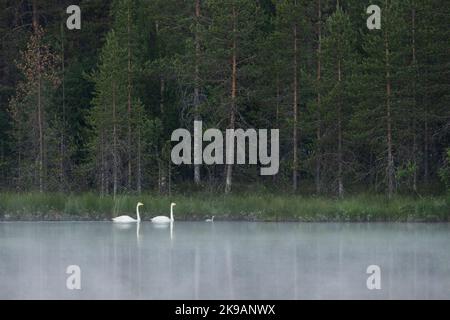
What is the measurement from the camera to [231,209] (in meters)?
31.0

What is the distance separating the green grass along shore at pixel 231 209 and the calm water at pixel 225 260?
1.39 metres

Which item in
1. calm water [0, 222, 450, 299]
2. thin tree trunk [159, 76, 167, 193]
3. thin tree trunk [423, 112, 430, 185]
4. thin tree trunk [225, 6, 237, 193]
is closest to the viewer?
calm water [0, 222, 450, 299]

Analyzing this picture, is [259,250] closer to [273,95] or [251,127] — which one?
[251,127]

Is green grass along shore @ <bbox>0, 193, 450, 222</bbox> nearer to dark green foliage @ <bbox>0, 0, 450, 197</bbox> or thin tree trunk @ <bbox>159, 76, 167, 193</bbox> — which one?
dark green foliage @ <bbox>0, 0, 450, 197</bbox>

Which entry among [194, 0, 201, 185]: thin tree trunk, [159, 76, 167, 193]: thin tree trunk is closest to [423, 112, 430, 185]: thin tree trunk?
[194, 0, 201, 185]: thin tree trunk

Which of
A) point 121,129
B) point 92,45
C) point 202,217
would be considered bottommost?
point 202,217

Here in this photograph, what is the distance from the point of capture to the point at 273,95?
141ft

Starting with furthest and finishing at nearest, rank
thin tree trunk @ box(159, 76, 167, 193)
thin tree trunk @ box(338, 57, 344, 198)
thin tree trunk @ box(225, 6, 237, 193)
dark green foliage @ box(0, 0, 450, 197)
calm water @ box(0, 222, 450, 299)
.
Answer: thin tree trunk @ box(159, 76, 167, 193) → thin tree trunk @ box(338, 57, 344, 198) → thin tree trunk @ box(225, 6, 237, 193) → dark green foliage @ box(0, 0, 450, 197) → calm water @ box(0, 222, 450, 299)

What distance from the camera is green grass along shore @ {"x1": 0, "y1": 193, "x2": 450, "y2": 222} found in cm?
3019

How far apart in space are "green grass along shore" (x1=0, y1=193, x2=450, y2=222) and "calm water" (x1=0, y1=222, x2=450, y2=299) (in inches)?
54.8

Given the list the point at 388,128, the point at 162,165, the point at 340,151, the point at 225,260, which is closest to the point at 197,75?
the point at 162,165

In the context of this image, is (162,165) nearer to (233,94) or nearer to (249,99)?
(233,94)
